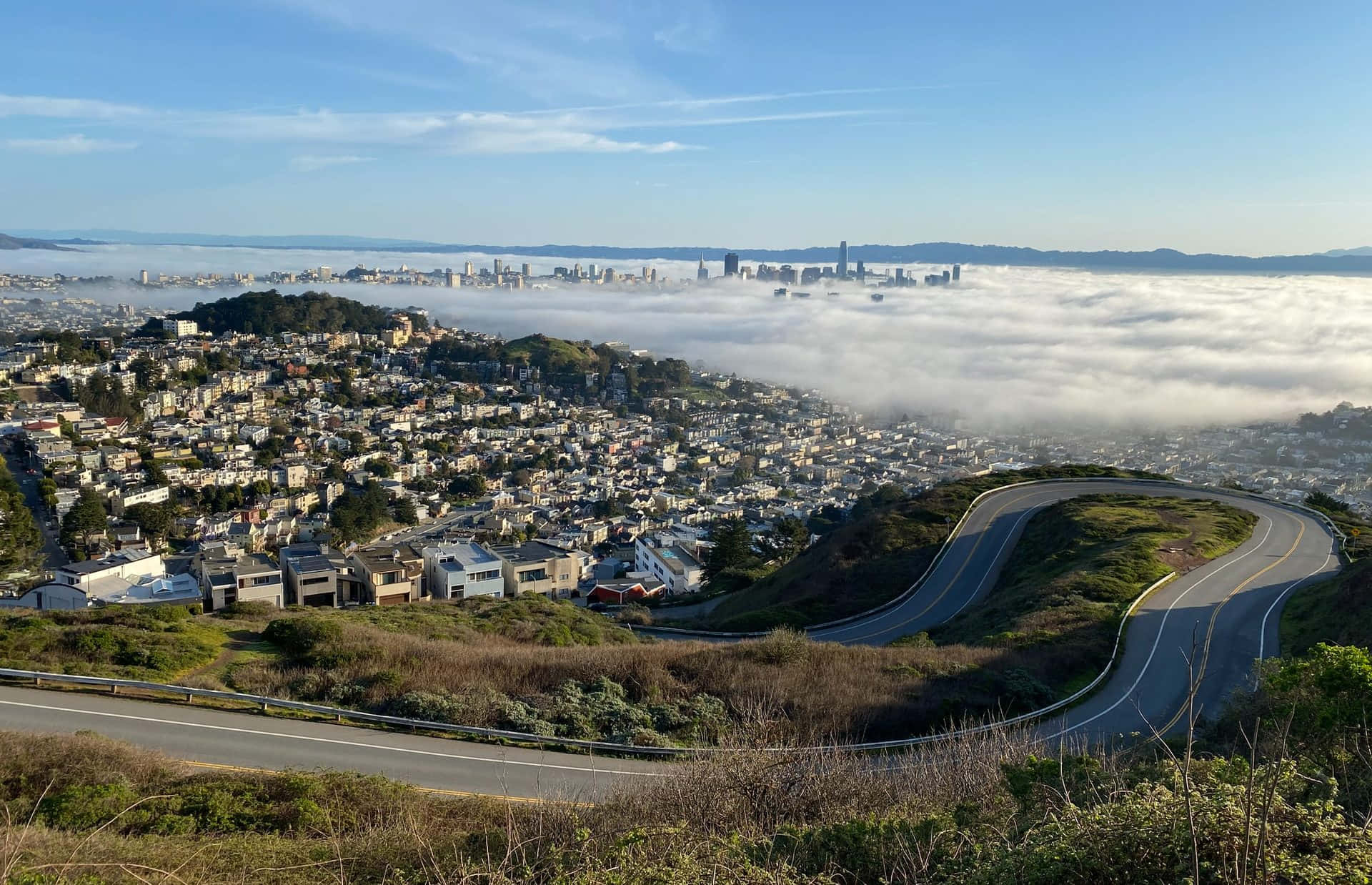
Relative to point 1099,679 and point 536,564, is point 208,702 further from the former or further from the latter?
point 536,564

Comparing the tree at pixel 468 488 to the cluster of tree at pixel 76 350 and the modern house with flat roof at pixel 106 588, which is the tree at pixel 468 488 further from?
the cluster of tree at pixel 76 350

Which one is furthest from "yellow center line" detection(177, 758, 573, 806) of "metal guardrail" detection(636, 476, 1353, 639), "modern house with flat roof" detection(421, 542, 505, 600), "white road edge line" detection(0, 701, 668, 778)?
"modern house with flat roof" detection(421, 542, 505, 600)

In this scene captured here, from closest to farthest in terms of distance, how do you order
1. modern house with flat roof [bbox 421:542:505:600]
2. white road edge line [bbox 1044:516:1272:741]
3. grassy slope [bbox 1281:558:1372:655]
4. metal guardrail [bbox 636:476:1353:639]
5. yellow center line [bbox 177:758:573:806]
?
1. yellow center line [bbox 177:758:573:806]
2. white road edge line [bbox 1044:516:1272:741]
3. grassy slope [bbox 1281:558:1372:655]
4. metal guardrail [bbox 636:476:1353:639]
5. modern house with flat roof [bbox 421:542:505:600]

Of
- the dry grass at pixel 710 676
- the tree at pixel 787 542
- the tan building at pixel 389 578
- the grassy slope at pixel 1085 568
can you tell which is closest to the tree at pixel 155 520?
the tan building at pixel 389 578

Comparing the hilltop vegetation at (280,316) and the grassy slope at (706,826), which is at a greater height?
the hilltop vegetation at (280,316)

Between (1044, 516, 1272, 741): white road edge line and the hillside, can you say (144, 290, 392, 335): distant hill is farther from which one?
(1044, 516, 1272, 741): white road edge line

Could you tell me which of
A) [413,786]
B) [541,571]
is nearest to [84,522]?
[541,571]
